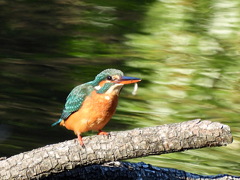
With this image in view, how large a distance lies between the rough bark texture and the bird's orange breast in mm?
369

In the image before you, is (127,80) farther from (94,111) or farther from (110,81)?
(94,111)

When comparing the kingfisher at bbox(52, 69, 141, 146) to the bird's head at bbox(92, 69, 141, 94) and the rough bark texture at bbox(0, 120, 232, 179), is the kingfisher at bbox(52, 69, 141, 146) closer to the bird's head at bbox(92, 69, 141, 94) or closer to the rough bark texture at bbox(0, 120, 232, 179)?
the bird's head at bbox(92, 69, 141, 94)

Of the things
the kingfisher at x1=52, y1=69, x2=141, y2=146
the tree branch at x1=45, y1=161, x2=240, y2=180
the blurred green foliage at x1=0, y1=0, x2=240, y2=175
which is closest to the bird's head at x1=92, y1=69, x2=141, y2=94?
the kingfisher at x1=52, y1=69, x2=141, y2=146

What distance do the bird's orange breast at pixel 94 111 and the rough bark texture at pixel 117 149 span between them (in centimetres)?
37

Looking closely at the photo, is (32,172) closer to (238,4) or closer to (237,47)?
(237,47)

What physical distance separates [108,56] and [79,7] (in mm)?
1998

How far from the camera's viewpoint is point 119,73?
109 inches

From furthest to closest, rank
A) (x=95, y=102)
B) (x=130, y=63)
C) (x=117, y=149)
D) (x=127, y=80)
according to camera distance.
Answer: (x=130, y=63)
(x=95, y=102)
(x=127, y=80)
(x=117, y=149)

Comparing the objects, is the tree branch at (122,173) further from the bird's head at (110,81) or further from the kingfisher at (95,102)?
the bird's head at (110,81)

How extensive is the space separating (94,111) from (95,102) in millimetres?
38

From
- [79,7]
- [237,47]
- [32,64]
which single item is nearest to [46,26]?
[79,7]

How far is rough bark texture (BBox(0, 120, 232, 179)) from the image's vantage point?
2.43 meters

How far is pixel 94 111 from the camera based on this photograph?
2850 millimetres

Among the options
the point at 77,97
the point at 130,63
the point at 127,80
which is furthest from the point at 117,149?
the point at 130,63
